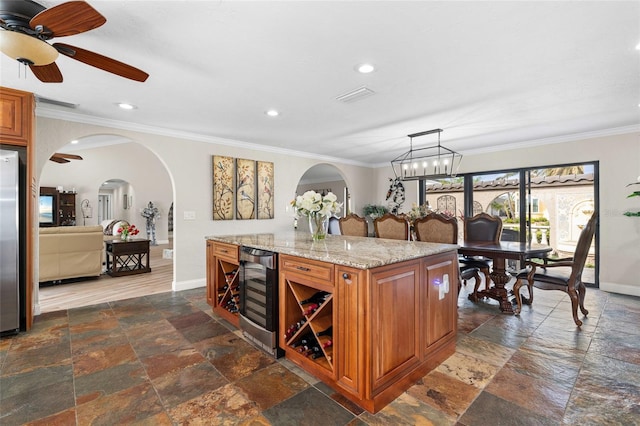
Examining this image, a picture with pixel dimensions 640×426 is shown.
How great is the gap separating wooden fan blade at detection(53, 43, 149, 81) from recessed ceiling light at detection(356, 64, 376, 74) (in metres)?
1.67

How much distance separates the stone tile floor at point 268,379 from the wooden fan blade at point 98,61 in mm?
2203

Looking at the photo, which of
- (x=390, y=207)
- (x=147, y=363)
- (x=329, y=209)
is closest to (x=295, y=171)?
(x=390, y=207)

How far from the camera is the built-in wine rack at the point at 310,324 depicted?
6.45ft

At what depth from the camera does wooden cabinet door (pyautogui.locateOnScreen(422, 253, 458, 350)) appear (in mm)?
2100

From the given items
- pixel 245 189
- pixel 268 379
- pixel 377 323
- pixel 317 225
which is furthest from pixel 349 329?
pixel 245 189

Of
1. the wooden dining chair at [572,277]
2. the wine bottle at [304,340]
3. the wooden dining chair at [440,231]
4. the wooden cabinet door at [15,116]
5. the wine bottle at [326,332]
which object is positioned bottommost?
the wine bottle at [304,340]

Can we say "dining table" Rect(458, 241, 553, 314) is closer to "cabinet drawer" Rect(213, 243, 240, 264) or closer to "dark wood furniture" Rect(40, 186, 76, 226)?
"cabinet drawer" Rect(213, 243, 240, 264)

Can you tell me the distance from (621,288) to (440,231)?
307 cm

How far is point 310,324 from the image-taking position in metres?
2.04

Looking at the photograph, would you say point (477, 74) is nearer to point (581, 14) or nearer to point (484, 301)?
point (581, 14)

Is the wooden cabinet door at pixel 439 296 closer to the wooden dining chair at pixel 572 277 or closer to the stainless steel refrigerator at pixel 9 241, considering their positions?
the wooden dining chair at pixel 572 277

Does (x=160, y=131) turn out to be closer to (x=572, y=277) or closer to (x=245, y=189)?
(x=245, y=189)

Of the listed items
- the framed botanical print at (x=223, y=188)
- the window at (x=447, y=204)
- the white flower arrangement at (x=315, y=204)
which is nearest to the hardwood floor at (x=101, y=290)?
the framed botanical print at (x=223, y=188)

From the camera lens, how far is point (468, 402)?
1787 millimetres
